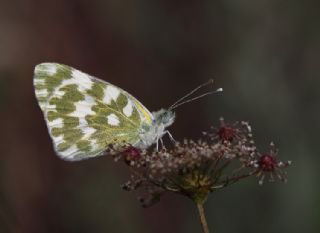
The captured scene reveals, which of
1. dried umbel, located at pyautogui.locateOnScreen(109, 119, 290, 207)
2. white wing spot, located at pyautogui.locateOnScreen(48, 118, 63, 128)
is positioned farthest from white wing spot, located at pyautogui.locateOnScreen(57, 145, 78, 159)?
dried umbel, located at pyautogui.locateOnScreen(109, 119, 290, 207)

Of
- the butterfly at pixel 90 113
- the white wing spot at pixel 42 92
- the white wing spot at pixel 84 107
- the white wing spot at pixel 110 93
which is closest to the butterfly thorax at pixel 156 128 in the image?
the butterfly at pixel 90 113

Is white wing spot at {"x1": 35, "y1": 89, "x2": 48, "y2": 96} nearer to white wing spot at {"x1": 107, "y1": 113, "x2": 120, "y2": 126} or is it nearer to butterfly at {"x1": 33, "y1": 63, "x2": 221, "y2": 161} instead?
butterfly at {"x1": 33, "y1": 63, "x2": 221, "y2": 161}

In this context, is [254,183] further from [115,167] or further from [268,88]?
[115,167]

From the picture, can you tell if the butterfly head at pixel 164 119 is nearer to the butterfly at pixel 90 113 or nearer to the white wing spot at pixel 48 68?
the butterfly at pixel 90 113

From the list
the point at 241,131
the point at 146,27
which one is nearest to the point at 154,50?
the point at 146,27

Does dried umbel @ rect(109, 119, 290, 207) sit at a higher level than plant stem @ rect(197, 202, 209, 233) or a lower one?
higher

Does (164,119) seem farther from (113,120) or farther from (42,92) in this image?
(42,92)
